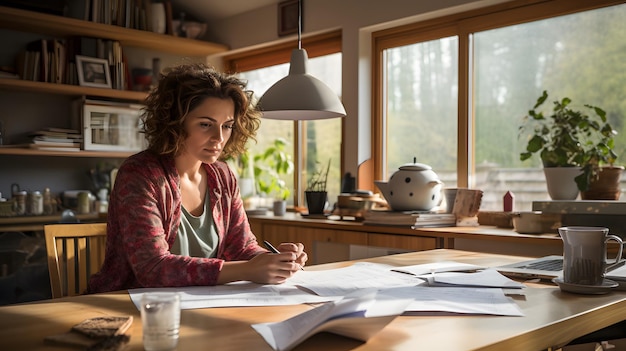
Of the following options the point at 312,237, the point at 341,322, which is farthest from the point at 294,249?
the point at 312,237

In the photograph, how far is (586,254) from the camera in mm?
1422

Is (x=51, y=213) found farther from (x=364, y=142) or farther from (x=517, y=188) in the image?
(x=517, y=188)

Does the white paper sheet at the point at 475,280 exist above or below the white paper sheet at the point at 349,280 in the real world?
above

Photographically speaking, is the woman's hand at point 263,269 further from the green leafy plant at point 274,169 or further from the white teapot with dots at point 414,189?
the green leafy plant at point 274,169

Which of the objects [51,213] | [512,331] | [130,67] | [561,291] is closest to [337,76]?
[130,67]

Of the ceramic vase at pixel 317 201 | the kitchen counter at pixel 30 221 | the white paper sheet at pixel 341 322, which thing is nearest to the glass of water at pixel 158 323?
the white paper sheet at pixel 341 322

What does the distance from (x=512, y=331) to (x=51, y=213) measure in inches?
136

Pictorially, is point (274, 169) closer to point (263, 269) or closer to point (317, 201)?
point (317, 201)

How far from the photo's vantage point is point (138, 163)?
1787 mm

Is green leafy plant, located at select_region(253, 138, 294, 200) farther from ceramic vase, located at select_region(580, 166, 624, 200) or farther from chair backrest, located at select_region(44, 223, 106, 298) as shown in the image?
chair backrest, located at select_region(44, 223, 106, 298)

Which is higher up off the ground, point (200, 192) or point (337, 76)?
point (337, 76)

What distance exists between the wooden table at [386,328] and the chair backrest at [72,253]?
476 mm

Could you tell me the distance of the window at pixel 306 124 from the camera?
4.09 m

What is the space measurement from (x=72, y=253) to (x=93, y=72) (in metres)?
2.47
